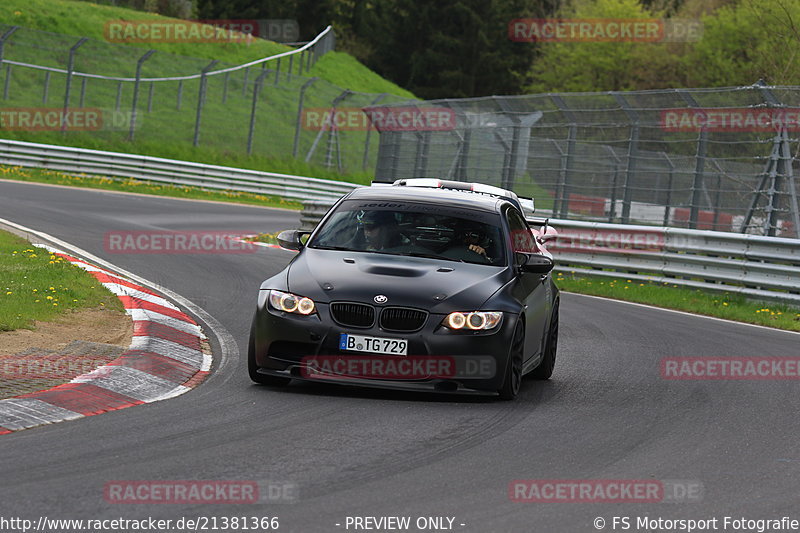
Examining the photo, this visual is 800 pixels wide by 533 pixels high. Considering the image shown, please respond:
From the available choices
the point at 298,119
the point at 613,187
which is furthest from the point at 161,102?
the point at 613,187

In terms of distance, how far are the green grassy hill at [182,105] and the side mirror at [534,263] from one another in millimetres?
27750

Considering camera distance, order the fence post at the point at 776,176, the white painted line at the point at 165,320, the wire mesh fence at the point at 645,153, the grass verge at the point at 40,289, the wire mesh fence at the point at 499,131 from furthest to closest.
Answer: the wire mesh fence at the point at 499,131 < the wire mesh fence at the point at 645,153 < the fence post at the point at 776,176 < the white painted line at the point at 165,320 < the grass verge at the point at 40,289

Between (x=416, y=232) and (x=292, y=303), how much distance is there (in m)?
1.39

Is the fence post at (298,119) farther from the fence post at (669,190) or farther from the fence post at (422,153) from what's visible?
the fence post at (669,190)

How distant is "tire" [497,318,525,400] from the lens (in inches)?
340

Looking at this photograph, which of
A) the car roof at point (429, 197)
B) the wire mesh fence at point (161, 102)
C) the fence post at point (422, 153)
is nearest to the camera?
the car roof at point (429, 197)

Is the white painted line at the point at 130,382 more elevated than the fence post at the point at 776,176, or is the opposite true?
the fence post at the point at 776,176

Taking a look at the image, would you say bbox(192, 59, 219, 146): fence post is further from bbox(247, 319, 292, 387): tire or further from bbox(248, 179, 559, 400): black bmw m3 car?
bbox(247, 319, 292, 387): tire

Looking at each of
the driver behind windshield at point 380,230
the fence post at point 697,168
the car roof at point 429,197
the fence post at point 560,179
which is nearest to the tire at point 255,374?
the driver behind windshield at point 380,230

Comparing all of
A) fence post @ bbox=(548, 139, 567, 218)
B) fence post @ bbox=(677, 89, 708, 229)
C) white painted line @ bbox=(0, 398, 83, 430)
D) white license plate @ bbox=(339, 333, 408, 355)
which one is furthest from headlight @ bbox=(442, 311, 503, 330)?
fence post @ bbox=(548, 139, 567, 218)

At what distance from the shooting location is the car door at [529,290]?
923 centimetres

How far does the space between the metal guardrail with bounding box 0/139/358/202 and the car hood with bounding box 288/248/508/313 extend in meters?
24.3

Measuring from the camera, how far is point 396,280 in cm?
856

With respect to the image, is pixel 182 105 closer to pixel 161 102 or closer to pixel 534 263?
pixel 161 102
